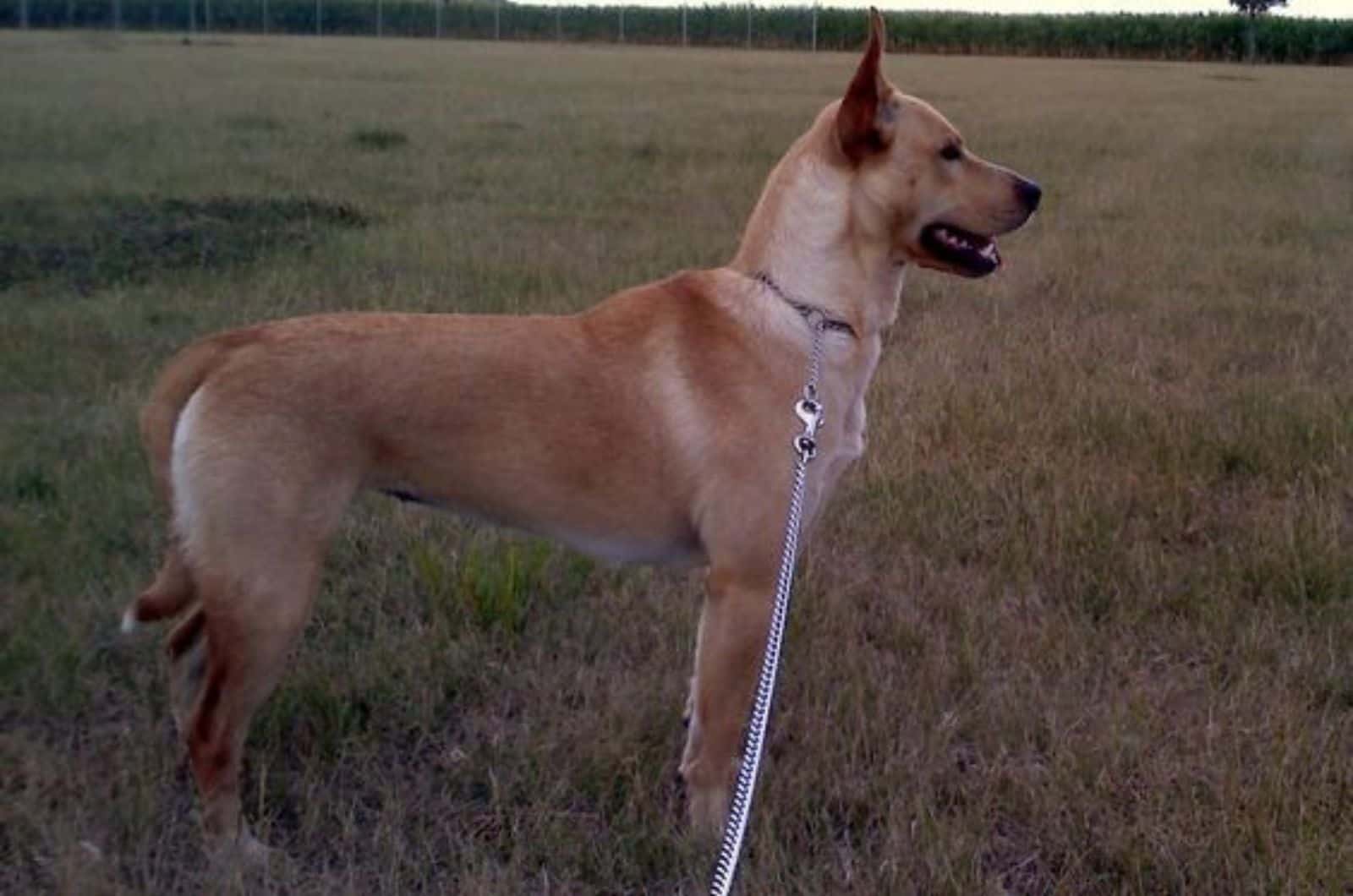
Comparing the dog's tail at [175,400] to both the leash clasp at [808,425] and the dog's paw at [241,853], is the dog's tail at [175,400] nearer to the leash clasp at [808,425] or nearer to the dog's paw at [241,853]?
the dog's paw at [241,853]

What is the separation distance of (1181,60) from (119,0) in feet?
139

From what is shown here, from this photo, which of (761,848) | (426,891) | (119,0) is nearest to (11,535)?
(426,891)

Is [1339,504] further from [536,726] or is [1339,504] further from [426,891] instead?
[426,891]

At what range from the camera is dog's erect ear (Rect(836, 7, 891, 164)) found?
3672 millimetres

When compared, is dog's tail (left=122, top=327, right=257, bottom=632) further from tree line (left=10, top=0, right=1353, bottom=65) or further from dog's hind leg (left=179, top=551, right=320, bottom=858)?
tree line (left=10, top=0, right=1353, bottom=65)

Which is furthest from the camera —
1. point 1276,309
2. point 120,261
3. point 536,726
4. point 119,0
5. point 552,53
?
point 119,0

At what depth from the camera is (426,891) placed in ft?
11.2

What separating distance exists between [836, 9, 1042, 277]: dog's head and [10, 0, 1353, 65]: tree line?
5904 cm

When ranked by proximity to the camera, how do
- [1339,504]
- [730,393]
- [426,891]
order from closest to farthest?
[426,891], [730,393], [1339,504]

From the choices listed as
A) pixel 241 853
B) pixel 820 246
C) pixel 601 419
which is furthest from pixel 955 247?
pixel 241 853

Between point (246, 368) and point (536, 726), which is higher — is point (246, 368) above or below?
above

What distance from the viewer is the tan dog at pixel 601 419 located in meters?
3.49

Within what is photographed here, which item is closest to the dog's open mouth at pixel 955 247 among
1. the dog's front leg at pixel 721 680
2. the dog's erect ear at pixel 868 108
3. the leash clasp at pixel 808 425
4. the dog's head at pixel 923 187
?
the dog's head at pixel 923 187

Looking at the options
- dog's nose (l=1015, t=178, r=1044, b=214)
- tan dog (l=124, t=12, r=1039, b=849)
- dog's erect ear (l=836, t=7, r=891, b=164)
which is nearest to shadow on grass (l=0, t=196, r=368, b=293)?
tan dog (l=124, t=12, r=1039, b=849)
